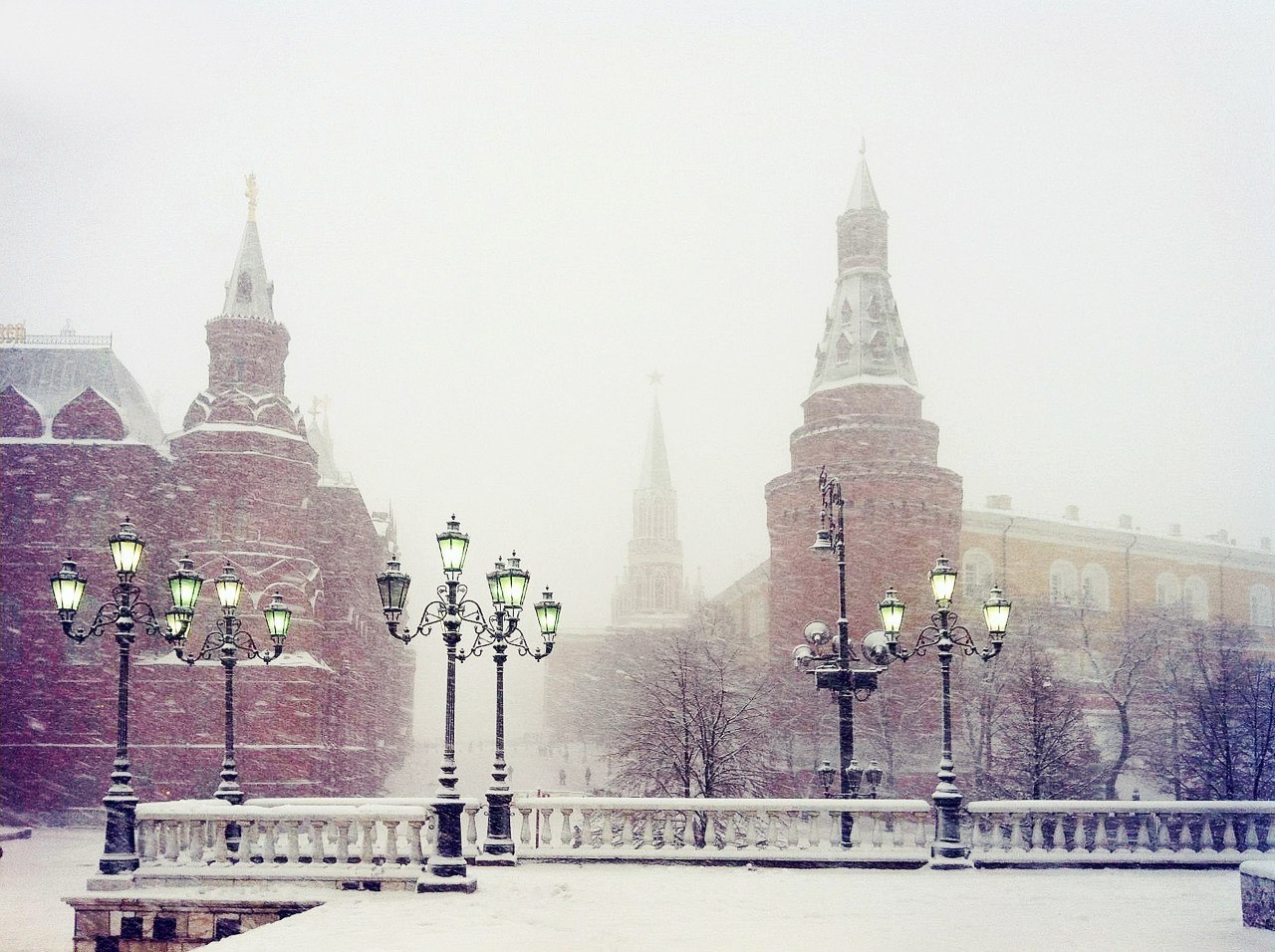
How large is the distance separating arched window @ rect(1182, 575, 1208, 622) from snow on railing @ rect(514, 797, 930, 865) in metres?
58.6

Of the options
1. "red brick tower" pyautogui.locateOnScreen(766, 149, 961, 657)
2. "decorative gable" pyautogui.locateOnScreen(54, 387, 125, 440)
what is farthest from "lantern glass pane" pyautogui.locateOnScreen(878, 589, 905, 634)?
"decorative gable" pyautogui.locateOnScreen(54, 387, 125, 440)

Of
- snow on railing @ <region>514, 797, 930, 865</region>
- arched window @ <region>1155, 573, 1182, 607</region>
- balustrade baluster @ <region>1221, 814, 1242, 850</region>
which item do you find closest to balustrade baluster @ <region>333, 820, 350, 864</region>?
snow on railing @ <region>514, 797, 930, 865</region>

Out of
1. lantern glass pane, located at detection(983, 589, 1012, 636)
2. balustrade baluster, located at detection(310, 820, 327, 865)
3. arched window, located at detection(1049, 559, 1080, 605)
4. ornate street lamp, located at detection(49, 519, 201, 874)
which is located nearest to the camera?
ornate street lamp, located at detection(49, 519, 201, 874)

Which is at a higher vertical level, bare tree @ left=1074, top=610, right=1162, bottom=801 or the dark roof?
the dark roof

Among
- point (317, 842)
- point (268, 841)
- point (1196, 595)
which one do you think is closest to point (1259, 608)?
point (1196, 595)

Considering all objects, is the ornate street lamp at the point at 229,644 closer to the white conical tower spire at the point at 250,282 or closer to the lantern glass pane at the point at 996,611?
the lantern glass pane at the point at 996,611

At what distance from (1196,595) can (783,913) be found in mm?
65205

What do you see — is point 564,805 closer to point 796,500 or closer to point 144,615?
point 144,615

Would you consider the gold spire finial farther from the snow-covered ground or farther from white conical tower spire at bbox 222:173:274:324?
the snow-covered ground

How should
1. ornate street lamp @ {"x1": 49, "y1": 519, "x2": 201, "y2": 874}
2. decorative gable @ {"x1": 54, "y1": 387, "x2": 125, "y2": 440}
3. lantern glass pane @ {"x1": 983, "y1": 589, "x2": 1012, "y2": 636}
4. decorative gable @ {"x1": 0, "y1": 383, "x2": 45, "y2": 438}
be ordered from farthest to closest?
1. decorative gable @ {"x1": 54, "y1": 387, "x2": 125, "y2": 440}
2. decorative gable @ {"x1": 0, "y1": 383, "x2": 45, "y2": 438}
3. lantern glass pane @ {"x1": 983, "y1": 589, "x2": 1012, "y2": 636}
4. ornate street lamp @ {"x1": 49, "y1": 519, "x2": 201, "y2": 874}

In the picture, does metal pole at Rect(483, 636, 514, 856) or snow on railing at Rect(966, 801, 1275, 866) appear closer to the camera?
snow on railing at Rect(966, 801, 1275, 866)

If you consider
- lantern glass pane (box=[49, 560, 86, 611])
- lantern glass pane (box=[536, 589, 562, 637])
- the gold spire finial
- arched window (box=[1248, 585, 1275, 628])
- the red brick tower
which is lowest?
lantern glass pane (box=[536, 589, 562, 637])

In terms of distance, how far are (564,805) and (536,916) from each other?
443 cm

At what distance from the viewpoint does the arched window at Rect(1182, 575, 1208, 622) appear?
233 feet
